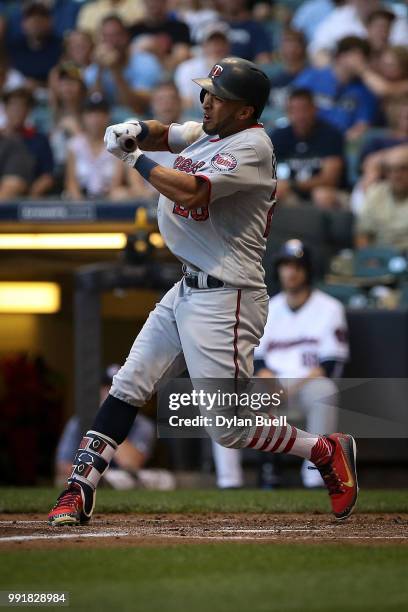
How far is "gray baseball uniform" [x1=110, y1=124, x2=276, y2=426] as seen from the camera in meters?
4.67

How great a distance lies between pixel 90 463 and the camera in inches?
184

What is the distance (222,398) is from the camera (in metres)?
4.66

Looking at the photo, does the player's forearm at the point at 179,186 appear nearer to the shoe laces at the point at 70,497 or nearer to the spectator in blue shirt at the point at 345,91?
the shoe laces at the point at 70,497

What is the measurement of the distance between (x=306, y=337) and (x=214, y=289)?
3.35m

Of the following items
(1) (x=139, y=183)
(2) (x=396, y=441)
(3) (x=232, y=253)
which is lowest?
(2) (x=396, y=441)

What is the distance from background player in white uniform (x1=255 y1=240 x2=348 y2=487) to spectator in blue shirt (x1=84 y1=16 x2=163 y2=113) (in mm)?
3708

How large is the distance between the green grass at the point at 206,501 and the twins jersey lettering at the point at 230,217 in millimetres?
1396

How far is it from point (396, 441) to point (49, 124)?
5048 mm

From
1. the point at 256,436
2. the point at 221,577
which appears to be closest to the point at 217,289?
the point at 256,436

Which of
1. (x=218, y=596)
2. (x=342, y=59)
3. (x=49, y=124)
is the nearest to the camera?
(x=218, y=596)

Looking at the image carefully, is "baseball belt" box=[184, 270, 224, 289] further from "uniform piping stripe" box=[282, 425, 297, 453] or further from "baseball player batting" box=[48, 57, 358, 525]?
"uniform piping stripe" box=[282, 425, 297, 453]

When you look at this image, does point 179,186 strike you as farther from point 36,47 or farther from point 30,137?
point 36,47

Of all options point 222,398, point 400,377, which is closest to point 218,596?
point 222,398

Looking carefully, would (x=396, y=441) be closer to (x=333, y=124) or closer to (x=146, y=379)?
(x=333, y=124)
